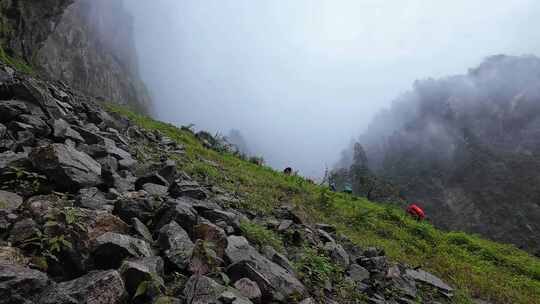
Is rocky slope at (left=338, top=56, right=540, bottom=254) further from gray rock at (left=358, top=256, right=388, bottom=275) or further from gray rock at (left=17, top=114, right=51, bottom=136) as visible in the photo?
gray rock at (left=17, top=114, right=51, bottom=136)

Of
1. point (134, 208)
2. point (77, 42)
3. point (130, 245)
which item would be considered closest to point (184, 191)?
point (134, 208)

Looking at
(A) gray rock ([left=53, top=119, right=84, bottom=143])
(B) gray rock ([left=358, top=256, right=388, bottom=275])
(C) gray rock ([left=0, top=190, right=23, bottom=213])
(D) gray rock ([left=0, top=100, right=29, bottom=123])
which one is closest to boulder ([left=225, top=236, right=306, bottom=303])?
(C) gray rock ([left=0, top=190, right=23, bottom=213])

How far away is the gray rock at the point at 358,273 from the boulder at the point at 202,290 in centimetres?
334

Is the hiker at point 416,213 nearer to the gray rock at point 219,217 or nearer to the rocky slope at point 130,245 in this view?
the rocky slope at point 130,245

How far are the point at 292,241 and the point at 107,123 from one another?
959 centimetres

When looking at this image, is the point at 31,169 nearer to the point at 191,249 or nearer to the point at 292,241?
the point at 191,249

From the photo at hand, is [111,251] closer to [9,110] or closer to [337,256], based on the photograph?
[337,256]

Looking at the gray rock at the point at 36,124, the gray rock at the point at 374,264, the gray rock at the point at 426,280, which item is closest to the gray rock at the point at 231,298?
the gray rock at the point at 374,264

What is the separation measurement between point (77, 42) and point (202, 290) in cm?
9643

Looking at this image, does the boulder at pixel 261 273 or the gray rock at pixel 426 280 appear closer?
the boulder at pixel 261 273

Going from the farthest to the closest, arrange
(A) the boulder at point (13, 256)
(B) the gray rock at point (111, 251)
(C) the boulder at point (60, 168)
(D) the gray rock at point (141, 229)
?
(C) the boulder at point (60, 168) < (D) the gray rock at point (141, 229) < (B) the gray rock at point (111, 251) < (A) the boulder at point (13, 256)

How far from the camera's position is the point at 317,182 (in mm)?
20094

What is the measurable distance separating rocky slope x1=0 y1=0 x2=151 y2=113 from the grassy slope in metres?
30.9

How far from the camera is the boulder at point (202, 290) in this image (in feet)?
10.5
